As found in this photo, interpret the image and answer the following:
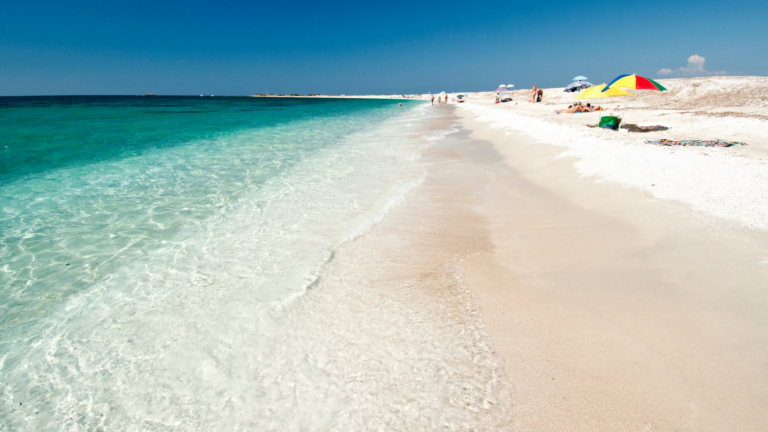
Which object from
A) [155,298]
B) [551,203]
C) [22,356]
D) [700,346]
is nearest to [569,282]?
[700,346]

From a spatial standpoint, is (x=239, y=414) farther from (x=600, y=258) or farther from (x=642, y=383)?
(x=600, y=258)

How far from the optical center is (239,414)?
2.38 m

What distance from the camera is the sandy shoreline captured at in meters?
2.28

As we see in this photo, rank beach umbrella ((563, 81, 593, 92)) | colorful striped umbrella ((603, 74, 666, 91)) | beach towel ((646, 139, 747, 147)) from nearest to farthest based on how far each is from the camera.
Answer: beach towel ((646, 139, 747, 147)) < colorful striped umbrella ((603, 74, 666, 91)) < beach umbrella ((563, 81, 593, 92))

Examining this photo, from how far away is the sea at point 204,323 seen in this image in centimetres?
241

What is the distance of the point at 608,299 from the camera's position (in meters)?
3.36

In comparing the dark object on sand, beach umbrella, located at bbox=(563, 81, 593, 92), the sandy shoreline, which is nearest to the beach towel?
the dark object on sand

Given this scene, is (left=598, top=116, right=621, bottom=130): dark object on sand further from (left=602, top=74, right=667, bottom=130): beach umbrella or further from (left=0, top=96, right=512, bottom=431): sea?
(left=0, top=96, right=512, bottom=431): sea

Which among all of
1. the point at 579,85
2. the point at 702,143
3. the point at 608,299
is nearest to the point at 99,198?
the point at 608,299

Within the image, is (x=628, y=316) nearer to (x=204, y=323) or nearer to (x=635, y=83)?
(x=204, y=323)

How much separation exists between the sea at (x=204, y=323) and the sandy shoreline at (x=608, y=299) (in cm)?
67

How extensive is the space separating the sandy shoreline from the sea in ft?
2.20

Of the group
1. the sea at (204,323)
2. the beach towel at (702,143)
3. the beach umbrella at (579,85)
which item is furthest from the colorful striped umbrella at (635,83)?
the beach umbrella at (579,85)

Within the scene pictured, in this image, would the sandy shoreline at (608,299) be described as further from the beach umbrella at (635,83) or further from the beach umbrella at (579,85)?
the beach umbrella at (579,85)
